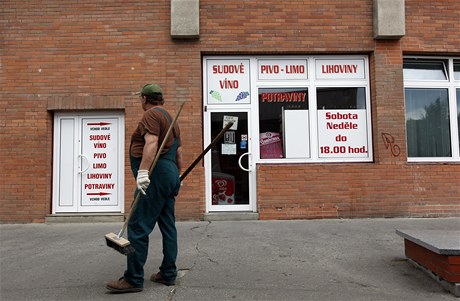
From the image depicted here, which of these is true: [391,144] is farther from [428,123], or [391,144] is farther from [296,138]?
[296,138]

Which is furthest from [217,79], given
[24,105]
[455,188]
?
[455,188]

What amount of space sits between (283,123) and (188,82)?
2.01 m

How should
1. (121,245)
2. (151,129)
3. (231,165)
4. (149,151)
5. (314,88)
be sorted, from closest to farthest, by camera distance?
(121,245) < (149,151) < (151,129) < (231,165) < (314,88)

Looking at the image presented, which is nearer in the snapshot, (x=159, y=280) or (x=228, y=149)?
(x=159, y=280)

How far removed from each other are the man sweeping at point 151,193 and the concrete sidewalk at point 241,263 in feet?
0.51

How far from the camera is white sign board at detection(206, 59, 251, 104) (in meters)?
7.66

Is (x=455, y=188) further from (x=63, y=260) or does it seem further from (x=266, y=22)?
(x=63, y=260)

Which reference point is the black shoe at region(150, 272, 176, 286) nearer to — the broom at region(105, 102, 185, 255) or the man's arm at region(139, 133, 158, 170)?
the broom at region(105, 102, 185, 255)

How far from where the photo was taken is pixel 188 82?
24.2 ft

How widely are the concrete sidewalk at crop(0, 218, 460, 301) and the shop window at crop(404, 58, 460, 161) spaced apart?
1711mm

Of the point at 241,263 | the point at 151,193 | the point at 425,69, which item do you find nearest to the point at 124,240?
the point at 151,193

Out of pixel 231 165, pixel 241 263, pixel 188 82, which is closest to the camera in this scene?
pixel 241 263

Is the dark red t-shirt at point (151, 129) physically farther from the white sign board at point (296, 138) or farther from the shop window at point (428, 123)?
the shop window at point (428, 123)

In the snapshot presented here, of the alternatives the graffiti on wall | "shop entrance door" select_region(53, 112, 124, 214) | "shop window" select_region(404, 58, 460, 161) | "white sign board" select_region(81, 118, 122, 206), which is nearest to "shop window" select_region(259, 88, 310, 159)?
the graffiti on wall
